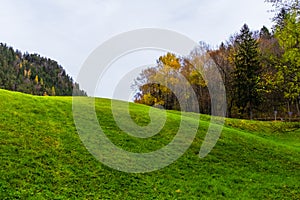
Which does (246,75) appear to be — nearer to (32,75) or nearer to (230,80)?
(230,80)

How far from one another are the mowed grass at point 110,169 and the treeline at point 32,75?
104 meters

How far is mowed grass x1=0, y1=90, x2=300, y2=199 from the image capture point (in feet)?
37.1

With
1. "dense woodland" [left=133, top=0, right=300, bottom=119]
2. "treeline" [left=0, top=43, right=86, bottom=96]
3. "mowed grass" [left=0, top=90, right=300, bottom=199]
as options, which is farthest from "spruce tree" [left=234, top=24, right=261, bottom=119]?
"treeline" [left=0, top=43, right=86, bottom=96]

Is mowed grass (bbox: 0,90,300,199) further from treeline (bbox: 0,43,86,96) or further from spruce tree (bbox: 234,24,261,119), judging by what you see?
treeline (bbox: 0,43,86,96)

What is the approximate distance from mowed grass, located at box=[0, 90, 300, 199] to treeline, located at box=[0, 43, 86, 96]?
342 feet

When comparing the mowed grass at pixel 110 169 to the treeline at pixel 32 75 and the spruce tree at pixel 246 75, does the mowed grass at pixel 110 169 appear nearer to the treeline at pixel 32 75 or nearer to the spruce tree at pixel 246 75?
the spruce tree at pixel 246 75

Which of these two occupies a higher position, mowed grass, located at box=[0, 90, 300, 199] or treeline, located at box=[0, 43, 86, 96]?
treeline, located at box=[0, 43, 86, 96]

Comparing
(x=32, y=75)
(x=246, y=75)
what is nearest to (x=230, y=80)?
(x=246, y=75)

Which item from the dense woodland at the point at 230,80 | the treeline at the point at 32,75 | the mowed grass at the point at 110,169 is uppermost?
the treeline at the point at 32,75

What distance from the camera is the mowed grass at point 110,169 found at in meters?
11.3

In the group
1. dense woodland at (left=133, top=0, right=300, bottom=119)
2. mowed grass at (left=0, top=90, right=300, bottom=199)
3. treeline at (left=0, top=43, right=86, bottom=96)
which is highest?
treeline at (left=0, top=43, right=86, bottom=96)

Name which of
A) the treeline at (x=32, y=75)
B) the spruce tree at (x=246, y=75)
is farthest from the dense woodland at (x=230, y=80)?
the treeline at (x=32, y=75)

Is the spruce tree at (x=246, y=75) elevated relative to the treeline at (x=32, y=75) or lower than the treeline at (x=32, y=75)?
lower

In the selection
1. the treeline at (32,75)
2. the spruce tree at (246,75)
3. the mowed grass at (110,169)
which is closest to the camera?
the mowed grass at (110,169)
